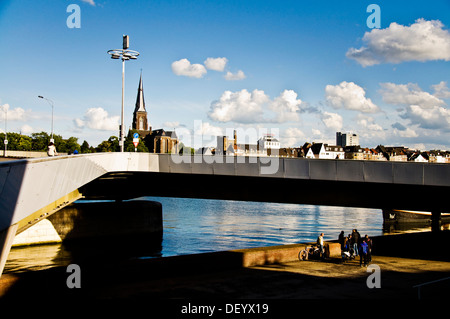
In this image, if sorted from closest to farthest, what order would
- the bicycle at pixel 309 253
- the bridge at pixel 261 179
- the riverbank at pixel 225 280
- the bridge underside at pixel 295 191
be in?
the riverbank at pixel 225 280 < the bridge at pixel 261 179 < the bicycle at pixel 309 253 < the bridge underside at pixel 295 191

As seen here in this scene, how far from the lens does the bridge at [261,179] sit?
19.1 meters

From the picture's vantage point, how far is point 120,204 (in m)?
42.5

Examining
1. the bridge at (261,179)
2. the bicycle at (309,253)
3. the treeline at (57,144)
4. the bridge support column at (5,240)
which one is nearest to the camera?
the bridge support column at (5,240)

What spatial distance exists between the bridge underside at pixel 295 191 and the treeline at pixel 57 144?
9810 centimetres

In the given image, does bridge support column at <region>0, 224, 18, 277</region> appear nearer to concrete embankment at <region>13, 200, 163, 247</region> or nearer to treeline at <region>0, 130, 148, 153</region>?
concrete embankment at <region>13, 200, 163, 247</region>

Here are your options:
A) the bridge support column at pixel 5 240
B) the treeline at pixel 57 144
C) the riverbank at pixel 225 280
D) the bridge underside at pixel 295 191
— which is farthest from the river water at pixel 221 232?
the treeline at pixel 57 144

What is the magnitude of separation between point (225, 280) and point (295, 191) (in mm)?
13657

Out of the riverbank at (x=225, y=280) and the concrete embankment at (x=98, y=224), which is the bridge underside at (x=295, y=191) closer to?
the riverbank at (x=225, y=280)

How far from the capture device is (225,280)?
16391 millimetres

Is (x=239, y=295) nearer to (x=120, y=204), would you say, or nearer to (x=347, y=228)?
(x=120, y=204)

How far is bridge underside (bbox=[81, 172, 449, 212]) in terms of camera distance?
26.6 m

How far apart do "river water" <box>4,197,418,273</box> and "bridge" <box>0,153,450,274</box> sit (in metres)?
6.29
